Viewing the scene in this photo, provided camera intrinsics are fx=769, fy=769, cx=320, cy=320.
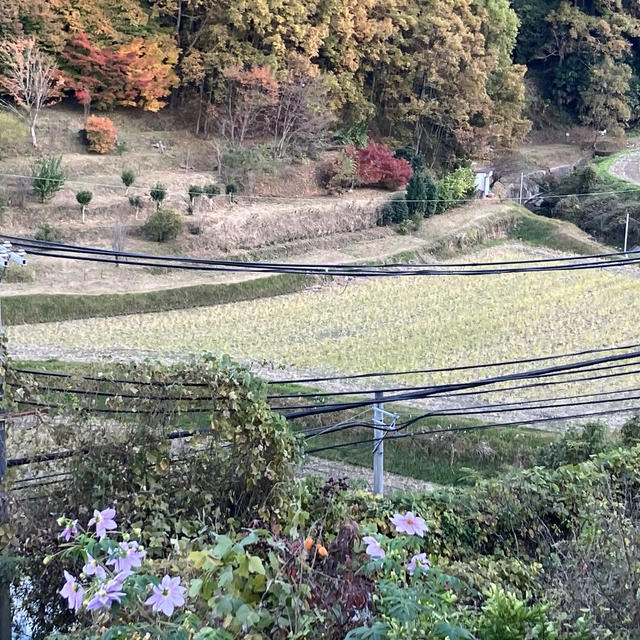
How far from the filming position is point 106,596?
2.13 metres

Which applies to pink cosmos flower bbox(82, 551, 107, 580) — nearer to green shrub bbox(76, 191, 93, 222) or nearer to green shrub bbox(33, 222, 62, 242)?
green shrub bbox(33, 222, 62, 242)

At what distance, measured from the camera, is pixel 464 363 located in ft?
42.3

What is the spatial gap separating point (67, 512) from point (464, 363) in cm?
968

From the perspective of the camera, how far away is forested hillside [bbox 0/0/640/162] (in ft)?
79.2

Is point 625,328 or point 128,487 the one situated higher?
point 128,487

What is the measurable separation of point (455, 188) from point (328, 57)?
6.57 m

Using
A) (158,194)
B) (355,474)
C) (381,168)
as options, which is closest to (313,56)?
(381,168)

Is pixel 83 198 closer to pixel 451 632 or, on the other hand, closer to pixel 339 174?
pixel 339 174

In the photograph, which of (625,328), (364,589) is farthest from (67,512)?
(625,328)

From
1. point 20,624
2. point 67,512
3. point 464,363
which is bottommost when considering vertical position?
point 464,363

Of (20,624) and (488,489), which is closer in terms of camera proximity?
(20,624)

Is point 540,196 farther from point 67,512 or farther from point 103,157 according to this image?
point 67,512

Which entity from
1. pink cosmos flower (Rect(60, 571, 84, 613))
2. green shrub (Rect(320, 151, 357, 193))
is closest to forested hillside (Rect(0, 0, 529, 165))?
green shrub (Rect(320, 151, 357, 193))

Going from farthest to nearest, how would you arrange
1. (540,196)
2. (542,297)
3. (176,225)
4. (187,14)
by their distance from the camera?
(540,196), (187,14), (176,225), (542,297)
